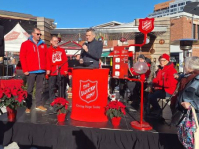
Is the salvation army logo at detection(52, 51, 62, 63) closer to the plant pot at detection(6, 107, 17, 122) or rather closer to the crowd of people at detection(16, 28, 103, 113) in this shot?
the crowd of people at detection(16, 28, 103, 113)

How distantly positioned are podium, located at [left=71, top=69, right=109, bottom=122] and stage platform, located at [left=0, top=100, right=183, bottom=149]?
0.16 metres

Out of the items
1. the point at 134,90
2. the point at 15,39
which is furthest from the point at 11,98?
the point at 15,39

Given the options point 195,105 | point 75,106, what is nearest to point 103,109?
point 75,106

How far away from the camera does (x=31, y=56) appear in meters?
3.91

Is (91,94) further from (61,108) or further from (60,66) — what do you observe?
(60,66)

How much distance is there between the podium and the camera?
335cm

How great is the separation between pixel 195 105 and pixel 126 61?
3.95 metres

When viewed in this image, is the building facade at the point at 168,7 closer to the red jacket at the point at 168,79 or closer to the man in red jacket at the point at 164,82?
the man in red jacket at the point at 164,82

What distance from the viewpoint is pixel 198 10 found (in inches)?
254

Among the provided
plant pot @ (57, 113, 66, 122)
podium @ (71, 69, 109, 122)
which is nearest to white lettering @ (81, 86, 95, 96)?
podium @ (71, 69, 109, 122)

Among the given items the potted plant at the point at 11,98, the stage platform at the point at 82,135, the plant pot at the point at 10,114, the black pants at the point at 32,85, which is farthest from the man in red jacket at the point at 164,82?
the plant pot at the point at 10,114

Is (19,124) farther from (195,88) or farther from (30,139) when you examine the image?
(195,88)

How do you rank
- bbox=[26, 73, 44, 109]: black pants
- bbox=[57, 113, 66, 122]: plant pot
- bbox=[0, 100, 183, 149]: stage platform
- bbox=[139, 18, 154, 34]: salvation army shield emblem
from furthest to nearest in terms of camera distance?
bbox=[139, 18, 154, 34]: salvation army shield emblem, bbox=[26, 73, 44, 109]: black pants, bbox=[57, 113, 66, 122]: plant pot, bbox=[0, 100, 183, 149]: stage platform

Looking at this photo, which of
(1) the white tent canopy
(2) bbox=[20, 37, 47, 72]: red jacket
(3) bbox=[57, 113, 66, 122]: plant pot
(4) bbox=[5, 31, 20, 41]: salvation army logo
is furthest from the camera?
(4) bbox=[5, 31, 20, 41]: salvation army logo
